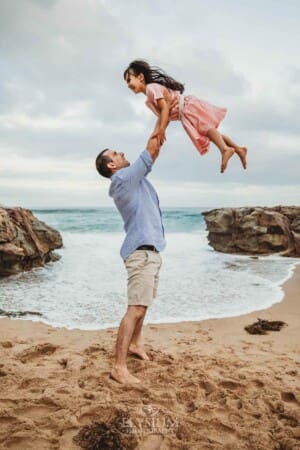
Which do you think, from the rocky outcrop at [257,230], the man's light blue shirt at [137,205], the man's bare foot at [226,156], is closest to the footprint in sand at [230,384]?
the man's light blue shirt at [137,205]

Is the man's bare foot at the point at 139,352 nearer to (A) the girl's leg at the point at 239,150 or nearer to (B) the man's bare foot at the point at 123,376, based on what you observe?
(B) the man's bare foot at the point at 123,376

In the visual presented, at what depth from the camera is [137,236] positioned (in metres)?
3.62

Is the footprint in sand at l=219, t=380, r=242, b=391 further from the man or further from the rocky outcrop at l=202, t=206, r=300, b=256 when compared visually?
the rocky outcrop at l=202, t=206, r=300, b=256

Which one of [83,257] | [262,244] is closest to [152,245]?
[83,257]

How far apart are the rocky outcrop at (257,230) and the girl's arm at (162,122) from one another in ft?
42.3

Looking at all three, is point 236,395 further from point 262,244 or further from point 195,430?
point 262,244

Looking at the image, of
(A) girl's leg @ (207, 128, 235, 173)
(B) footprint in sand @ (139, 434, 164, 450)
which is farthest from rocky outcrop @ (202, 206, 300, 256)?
(B) footprint in sand @ (139, 434, 164, 450)

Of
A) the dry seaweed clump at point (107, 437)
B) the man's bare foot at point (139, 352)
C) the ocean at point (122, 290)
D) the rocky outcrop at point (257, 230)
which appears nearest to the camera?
the dry seaweed clump at point (107, 437)

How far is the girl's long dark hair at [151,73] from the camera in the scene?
3.82 meters

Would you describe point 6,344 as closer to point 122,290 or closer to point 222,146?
point 222,146

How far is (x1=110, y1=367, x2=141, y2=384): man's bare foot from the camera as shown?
3.35 metres

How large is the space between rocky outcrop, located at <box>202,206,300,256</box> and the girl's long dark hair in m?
12.7

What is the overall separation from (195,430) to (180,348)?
6.54 feet

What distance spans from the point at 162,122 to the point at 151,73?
648mm
